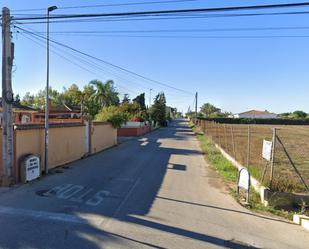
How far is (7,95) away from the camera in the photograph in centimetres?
1050

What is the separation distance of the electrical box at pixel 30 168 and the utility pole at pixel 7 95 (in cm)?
50

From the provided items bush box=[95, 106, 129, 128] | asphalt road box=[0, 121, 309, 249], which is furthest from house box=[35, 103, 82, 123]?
asphalt road box=[0, 121, 309, 249]

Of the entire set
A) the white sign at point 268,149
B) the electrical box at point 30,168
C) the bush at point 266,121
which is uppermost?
the bush at point 266,121

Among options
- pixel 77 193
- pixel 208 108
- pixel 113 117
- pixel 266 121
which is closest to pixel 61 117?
pixel 113 117

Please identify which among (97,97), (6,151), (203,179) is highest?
(97,97)

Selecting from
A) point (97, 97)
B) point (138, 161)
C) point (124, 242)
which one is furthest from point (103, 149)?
point (97, 97)

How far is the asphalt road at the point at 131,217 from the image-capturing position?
604 cm

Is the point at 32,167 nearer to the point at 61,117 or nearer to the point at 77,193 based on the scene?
the point at 77,193

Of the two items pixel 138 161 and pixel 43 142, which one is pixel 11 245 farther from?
pixel 138 161

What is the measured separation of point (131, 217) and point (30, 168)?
5399 mm

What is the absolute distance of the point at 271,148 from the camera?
31.8ft

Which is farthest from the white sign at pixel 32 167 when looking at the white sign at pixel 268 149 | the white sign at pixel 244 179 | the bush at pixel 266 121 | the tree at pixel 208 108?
the tree at pixel 208 108

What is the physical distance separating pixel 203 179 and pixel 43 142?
6394 millimetres

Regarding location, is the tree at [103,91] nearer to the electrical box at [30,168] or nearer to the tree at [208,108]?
the electrical box at [30,168]
